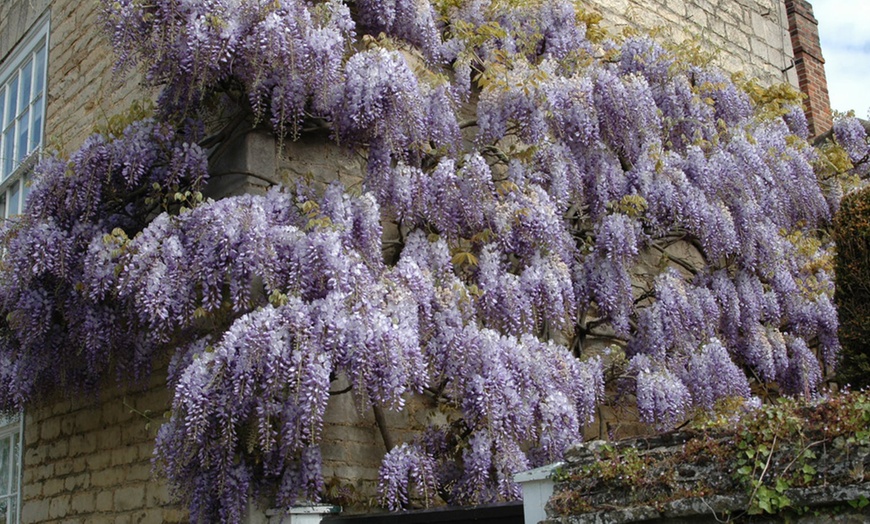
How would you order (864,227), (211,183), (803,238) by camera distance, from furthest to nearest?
(803,238) < (211,183) < (864,227)

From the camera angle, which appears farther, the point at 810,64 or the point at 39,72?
the point at 810,64

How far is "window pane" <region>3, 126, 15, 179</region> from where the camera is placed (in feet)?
24.2

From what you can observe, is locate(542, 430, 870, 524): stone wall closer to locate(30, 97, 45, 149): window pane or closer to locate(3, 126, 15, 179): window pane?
locate(30, 97, 45, 149): window pane

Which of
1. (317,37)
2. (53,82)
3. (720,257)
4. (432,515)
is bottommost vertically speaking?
(432,515)

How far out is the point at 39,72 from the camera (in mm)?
7324

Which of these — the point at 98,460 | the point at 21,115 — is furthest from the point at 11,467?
the point at 21,115

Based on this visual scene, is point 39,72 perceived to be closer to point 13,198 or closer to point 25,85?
point 25,85

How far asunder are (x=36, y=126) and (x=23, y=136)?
0.32 metres

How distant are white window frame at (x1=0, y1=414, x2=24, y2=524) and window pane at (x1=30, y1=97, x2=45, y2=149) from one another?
6.92 feet

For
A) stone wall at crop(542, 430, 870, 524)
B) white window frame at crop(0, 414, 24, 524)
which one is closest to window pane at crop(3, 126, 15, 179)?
white window frame at crop(0, 414, 24, 524)

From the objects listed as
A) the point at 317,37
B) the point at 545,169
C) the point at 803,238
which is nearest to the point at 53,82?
the point at 317,37

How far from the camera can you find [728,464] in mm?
2609

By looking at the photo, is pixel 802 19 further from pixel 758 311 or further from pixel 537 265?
pixel 537 265

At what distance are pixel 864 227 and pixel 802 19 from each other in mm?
5628
